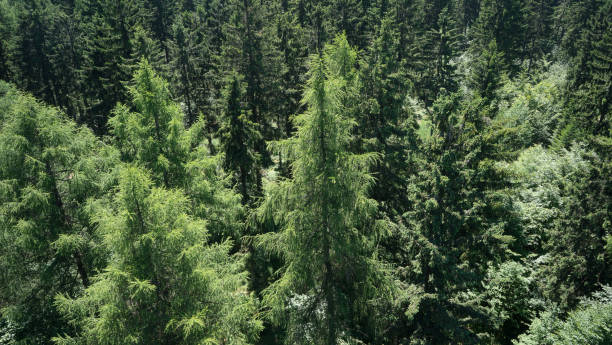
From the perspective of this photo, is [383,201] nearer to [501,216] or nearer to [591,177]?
[501,216]

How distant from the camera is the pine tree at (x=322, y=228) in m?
9.21

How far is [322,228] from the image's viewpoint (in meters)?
9.72

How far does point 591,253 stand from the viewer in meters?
13.3

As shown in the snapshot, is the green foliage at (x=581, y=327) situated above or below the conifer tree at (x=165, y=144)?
below

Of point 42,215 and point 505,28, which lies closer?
point 42,215

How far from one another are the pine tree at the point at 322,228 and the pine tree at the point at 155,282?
1830 mm

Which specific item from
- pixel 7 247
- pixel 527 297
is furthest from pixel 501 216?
pixel 7 247

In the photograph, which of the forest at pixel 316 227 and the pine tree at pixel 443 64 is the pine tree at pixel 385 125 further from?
the pine tree at pixel 443 64

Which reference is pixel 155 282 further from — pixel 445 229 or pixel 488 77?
pixel 488 77

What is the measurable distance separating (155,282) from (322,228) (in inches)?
196

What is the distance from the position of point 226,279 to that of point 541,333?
11.8 m

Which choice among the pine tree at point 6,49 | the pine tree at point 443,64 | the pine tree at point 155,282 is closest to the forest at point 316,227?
the pine tree at point 155,282

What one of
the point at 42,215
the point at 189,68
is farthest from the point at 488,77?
the point at 42,215

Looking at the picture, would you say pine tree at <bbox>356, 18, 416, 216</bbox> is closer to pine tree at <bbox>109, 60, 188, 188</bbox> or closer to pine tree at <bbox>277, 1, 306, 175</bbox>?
pine tree at <bbox>109, 60, 188, 188</bbox>
